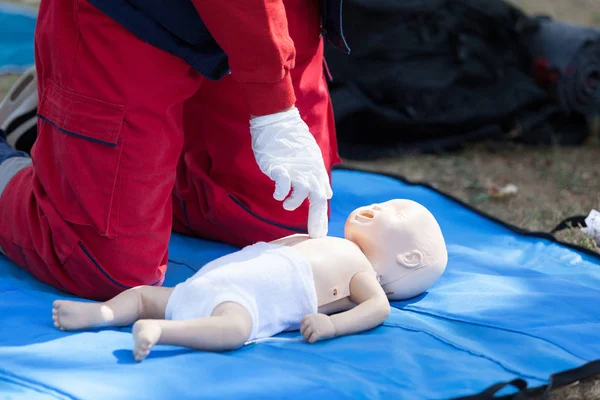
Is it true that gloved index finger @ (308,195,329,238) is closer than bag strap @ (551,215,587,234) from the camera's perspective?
Yes

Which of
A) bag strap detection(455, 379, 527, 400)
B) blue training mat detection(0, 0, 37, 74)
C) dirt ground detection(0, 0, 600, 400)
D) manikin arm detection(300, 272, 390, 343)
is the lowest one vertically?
bag strap detection(455, 379, 527, 400)

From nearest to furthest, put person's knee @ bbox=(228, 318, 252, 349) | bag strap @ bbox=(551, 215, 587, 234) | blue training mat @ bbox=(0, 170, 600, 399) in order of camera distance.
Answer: blue training mat @ bbox=(0, 170, 600, 399) < person's knee @ bbox=(228, 318, 252, 349) < bag strap @ bbox=(551, 215, 587, 234)

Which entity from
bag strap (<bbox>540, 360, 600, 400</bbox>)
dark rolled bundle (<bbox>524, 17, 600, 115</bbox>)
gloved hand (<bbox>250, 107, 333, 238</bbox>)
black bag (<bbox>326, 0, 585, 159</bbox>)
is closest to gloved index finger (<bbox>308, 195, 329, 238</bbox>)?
gloved hand (<bbox>250, 107, 333, 238</bbox>)

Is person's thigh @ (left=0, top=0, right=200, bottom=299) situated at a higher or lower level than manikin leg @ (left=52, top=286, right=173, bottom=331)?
higher

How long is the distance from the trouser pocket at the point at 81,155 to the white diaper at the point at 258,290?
0.80 ft

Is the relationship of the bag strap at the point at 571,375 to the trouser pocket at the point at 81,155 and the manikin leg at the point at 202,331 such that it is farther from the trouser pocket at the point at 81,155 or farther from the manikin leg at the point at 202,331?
the trouser pocket at the point at 81,155

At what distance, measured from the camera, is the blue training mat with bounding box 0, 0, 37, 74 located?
10.5 feet

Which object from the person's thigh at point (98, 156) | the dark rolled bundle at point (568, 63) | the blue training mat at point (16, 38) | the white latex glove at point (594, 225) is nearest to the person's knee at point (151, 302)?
the person's thigh at point (98, 156)

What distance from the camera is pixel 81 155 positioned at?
5.21 ft

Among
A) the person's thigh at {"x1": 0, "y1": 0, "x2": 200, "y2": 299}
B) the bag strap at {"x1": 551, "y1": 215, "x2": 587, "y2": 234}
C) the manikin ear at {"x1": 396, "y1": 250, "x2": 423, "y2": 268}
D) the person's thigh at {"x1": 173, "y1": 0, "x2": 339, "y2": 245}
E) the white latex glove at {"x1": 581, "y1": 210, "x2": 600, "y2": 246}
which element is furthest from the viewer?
the bag strap at {"x1": 551, "y1": 215, "x2": 587, "y2": 234}

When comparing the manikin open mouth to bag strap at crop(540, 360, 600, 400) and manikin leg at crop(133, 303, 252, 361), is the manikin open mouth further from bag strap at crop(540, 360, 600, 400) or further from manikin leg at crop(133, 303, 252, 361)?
bag strap at crop(540, 360, 600, 400)

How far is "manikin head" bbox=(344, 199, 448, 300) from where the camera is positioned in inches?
66.9

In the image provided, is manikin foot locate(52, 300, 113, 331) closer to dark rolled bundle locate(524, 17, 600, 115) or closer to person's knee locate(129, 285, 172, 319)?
person's knee locate(129, 285, 172, 319)

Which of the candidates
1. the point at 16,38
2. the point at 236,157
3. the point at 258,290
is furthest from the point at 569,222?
the point at 16,38
